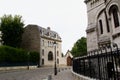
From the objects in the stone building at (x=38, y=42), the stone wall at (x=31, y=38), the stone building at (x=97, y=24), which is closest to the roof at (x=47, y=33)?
the stone building at (x=38, y=42)

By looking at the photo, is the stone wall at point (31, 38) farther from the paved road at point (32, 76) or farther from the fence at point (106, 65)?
the fence at point (106, 65)

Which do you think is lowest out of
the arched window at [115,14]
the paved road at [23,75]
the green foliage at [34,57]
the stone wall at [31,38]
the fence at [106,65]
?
the paved road at [23,75]

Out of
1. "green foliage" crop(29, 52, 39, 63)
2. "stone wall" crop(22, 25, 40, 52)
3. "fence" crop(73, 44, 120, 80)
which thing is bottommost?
"fence" crop(73, 44, 120, 80)

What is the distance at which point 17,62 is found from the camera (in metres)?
41.9

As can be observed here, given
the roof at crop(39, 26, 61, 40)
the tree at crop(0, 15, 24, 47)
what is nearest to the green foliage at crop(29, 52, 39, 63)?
the tree at crop(0, 15, 24, 47)

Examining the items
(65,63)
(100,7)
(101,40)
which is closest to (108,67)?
(101,40)

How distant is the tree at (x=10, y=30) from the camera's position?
45594mm

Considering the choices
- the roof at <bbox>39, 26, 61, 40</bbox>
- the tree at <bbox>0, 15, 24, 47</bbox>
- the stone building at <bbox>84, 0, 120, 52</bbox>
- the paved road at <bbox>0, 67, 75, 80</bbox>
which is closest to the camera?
the paved road at <bbox>0, 67, 75, 80</bbox>

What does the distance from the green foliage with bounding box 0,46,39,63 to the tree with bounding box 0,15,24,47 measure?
4.95 m

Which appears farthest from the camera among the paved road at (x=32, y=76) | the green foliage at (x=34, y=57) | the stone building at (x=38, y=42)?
the stone building at (x=38, y=42)

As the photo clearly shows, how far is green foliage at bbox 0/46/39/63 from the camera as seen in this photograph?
36.8 metres

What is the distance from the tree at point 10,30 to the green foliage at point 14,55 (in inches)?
195

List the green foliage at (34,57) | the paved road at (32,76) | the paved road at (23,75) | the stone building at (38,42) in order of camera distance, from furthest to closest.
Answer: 1. the stone building at (38,42)
2. the green foliage at (34,57)
3. the paved road at (23,75)
4. the paved road at (32,76)

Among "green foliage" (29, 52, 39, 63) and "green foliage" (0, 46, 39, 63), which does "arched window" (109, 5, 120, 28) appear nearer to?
"green foliage" (0, 46, 39, 63)
